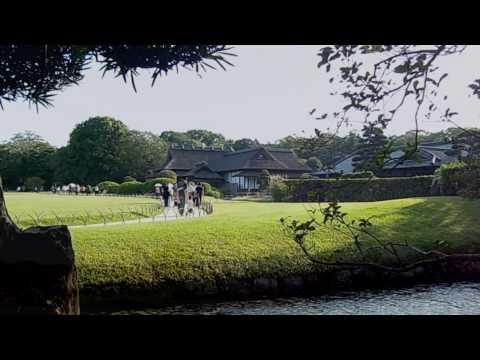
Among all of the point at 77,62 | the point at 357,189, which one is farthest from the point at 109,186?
the point at 357,189

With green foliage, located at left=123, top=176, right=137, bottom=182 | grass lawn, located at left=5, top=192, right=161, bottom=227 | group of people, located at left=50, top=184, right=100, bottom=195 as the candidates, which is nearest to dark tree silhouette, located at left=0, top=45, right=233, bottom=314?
grass lawn, located at left=5, top=192, right=161, bottom=227

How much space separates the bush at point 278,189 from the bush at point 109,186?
51.2 inches

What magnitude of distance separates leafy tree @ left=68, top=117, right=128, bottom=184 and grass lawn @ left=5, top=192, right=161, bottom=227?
0.19 metres

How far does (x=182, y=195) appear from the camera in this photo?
12.6ft

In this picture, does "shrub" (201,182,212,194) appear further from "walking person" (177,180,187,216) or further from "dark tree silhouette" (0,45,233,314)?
"dark tree silhouette" (0,45,233,314)

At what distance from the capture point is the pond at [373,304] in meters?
3.14

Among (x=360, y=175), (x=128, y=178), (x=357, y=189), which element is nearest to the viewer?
(x=360, y=175)

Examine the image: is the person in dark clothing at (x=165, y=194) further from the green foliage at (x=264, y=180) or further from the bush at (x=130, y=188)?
the green foliage at (x=264, y=180)

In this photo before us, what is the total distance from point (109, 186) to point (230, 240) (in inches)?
42.9

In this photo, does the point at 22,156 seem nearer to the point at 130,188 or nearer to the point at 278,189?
the point at 130,188

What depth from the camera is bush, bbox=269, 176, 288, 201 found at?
11.6 feet

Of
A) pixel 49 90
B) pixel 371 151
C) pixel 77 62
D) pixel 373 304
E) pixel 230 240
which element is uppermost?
pixel 77 62
